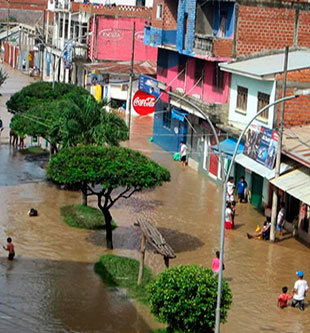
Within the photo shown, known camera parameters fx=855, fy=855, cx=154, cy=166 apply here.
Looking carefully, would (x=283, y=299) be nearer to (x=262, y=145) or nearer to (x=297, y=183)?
(x=297, y=183)

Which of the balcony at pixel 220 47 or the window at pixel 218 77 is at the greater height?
the balcony at pixel 220 47

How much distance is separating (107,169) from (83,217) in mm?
5060

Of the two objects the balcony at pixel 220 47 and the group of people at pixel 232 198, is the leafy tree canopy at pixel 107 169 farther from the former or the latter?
the balcony at pixel 220 47

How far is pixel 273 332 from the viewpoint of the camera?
68.2 ft

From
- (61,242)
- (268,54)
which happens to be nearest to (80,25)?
(268,54)

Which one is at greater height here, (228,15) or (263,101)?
(228,15)

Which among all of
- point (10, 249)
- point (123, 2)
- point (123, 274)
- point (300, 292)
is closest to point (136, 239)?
point (123, 274)

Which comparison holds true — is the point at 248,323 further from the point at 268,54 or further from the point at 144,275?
the point at 268,54

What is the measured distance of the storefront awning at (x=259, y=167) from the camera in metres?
29.6

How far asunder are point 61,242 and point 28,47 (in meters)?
64.3

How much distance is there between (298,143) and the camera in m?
30.2

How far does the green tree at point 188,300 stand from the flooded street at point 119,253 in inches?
72.0

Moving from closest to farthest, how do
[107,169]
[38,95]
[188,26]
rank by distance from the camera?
[107,169]
[188,26]
[38,95]

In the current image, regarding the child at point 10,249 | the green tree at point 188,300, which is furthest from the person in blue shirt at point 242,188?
the green tree at point 188,300
